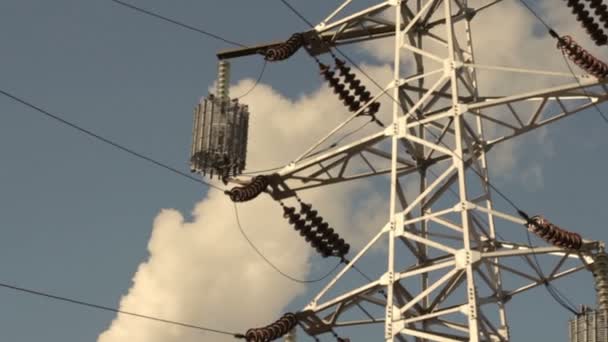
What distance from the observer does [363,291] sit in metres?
29.8

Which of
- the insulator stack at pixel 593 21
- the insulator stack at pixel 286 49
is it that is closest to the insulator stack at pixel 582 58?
the insulator stack at pixel 593 21

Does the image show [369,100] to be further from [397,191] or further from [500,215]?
[500,215]

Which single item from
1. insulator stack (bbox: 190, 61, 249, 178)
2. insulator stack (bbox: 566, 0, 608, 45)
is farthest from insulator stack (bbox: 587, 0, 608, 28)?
insulator stack (bbox: 190, 61, 249, 178)

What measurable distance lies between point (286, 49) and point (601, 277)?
10209 mm

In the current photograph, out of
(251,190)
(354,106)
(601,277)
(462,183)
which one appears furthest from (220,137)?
(601,277)

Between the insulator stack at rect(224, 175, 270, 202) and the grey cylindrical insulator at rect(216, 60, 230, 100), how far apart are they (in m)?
2.45

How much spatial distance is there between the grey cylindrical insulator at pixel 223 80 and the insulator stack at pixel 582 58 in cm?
820

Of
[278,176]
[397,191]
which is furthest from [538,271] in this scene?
[278,176]

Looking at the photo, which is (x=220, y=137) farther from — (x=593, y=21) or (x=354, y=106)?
(x=593, y=21)

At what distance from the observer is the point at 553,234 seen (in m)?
29.1

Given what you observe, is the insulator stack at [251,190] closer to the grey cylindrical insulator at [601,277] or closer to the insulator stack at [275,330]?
the insulator stack at [275,330]

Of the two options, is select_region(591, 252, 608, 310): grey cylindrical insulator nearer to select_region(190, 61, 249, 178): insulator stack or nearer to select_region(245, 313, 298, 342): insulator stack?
select_region(245, 313, 298, 342): insulator stack

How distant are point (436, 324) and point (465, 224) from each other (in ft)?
12.2

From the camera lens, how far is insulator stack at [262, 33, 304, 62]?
3428 cm
